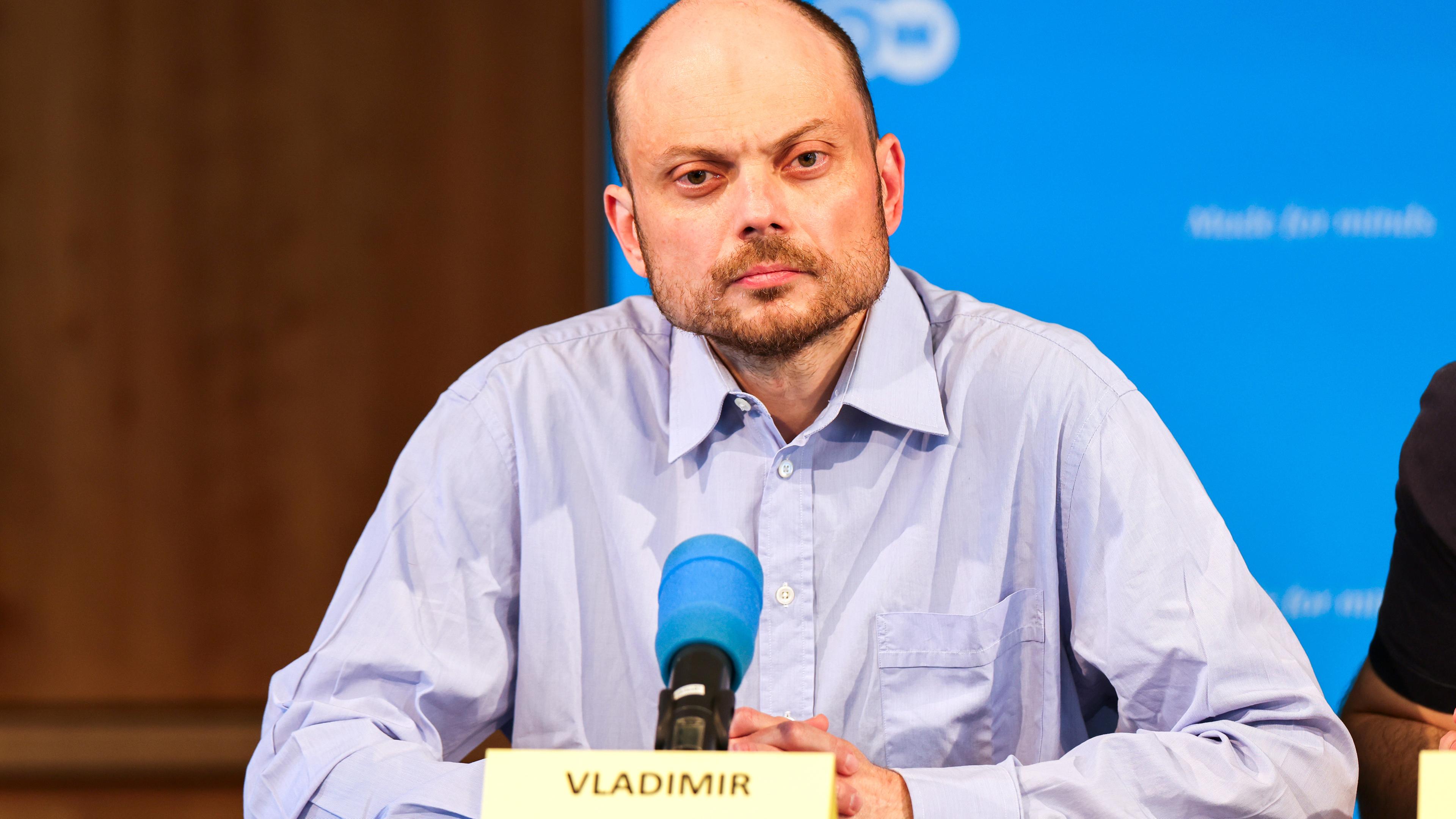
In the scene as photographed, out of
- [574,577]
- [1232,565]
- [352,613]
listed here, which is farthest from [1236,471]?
[352,613]

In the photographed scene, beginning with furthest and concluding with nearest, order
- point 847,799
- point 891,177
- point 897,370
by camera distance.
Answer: point 891,177
point 897,370
point 847,799

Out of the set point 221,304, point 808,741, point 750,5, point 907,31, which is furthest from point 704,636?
point 221,304

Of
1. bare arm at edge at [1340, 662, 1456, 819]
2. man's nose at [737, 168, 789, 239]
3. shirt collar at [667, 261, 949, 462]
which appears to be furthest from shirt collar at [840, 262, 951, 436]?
bare arm at edge at [1340, 662, 1456, 819]

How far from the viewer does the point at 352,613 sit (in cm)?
142

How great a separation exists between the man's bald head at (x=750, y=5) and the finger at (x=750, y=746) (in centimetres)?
77

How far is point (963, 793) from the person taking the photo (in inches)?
44.2

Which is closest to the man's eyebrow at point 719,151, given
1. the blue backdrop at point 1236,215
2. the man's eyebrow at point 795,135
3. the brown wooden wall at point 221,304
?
the man's eyebrow at point 795,135

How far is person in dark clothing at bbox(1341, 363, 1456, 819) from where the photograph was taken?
1319 millimetres

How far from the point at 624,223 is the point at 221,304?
1.33 metres

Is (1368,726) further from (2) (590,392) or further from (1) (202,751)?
(1) (202,751)

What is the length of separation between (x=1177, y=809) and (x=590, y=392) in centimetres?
86

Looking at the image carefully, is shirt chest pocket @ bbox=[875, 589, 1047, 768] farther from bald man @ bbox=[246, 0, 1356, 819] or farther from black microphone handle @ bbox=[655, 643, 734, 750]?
black microphone handle @ bbox=[655, 643, 734, 750]

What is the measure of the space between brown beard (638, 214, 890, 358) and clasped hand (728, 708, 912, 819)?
1.57 feet

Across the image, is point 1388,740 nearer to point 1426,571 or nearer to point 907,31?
point 1426,571
